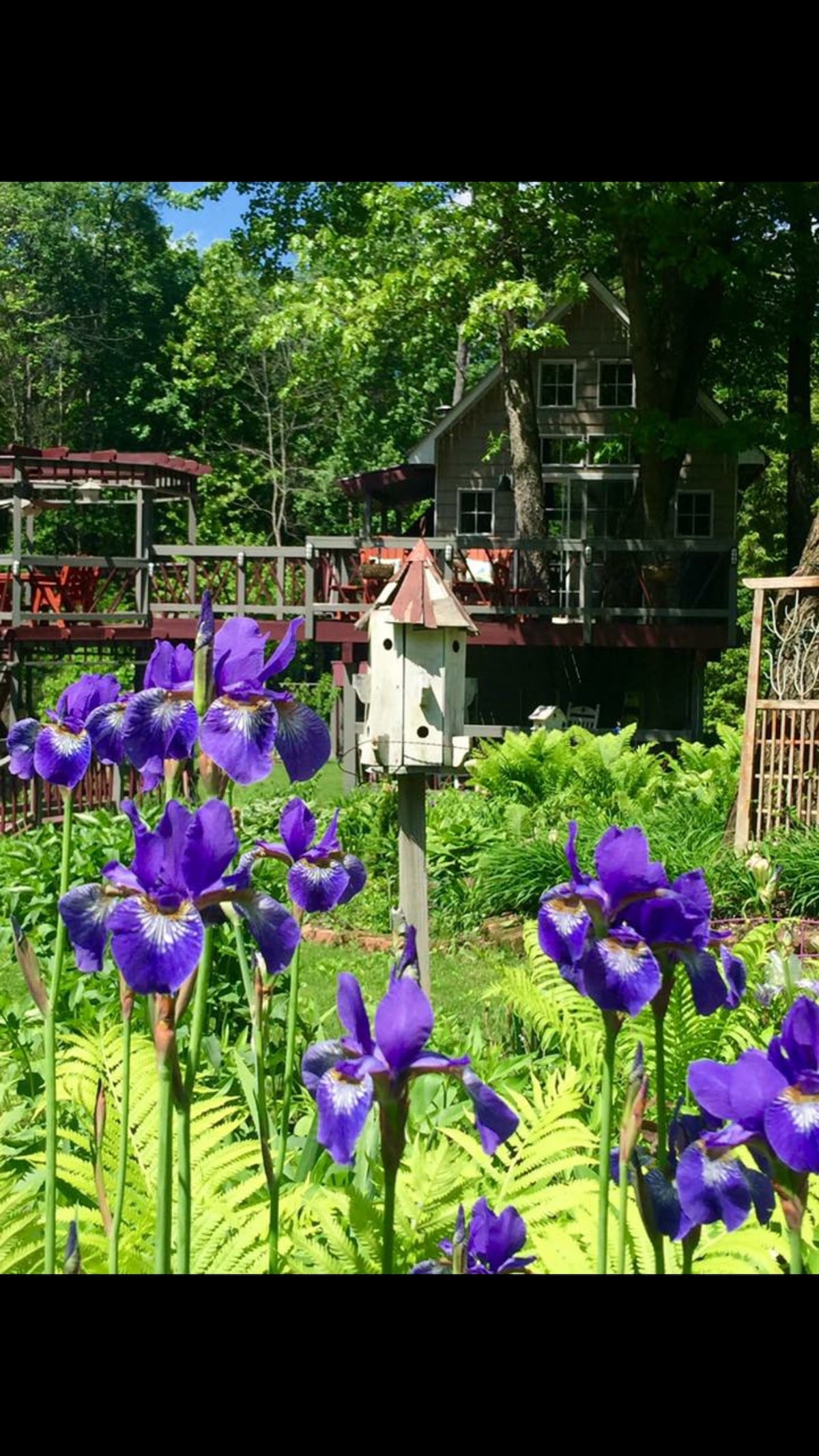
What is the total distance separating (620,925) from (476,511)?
20493mm

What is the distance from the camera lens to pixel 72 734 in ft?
5.57

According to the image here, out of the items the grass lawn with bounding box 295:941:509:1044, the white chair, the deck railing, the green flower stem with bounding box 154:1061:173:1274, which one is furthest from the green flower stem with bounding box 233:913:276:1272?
the white chair

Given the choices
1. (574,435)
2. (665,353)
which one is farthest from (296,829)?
(574,435)

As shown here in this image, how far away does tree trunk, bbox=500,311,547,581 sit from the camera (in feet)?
56.6

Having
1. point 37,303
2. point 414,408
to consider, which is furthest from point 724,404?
point 37,303

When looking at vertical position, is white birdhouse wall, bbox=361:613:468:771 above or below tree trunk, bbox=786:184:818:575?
below

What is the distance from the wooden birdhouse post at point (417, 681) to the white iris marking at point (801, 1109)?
3.83m

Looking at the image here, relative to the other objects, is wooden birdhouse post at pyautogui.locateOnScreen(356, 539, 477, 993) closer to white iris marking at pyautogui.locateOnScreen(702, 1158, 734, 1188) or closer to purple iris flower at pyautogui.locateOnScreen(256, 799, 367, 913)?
purple iris flower at pyautogui.locateOnScreen(256, 799, 367, 913)

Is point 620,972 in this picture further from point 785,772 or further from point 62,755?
point 785,772

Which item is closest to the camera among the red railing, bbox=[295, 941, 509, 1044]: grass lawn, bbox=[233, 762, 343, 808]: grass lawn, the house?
bbox=[295, 941, 509, 1044]: grass lawn

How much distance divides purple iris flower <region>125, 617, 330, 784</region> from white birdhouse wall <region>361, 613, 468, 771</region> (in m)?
3.57

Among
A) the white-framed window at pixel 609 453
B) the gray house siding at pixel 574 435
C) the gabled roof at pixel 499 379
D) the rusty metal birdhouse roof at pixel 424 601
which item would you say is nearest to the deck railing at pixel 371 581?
the gray house siding at pixel 574 435
